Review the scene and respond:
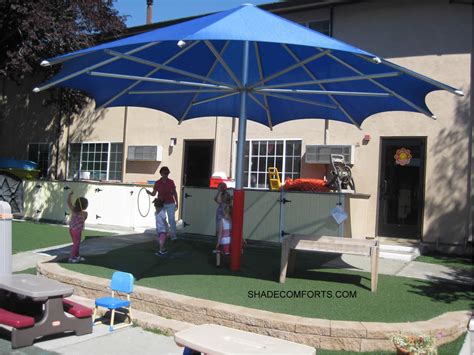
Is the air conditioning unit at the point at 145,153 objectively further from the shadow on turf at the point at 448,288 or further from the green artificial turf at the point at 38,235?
the shadow on turf at the point at 448,288

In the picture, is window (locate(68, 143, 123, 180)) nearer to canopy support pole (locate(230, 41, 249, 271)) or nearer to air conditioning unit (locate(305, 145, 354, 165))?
air conditioning unit (locate(305, 145, 354, 165))

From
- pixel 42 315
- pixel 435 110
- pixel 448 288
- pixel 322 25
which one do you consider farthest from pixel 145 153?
pixel 448 288

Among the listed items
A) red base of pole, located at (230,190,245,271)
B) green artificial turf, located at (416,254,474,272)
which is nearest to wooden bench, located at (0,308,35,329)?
red base of pole, located at (230,190,245,271)

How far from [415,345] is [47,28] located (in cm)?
1313

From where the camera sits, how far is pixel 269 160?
13.3m

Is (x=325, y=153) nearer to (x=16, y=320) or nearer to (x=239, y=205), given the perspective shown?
(x=239, y=205)

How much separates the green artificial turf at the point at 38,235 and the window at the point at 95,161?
3.20m

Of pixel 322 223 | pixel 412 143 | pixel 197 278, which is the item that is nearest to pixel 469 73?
pixel 412 143

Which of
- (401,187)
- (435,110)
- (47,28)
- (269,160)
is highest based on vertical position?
(47,28)

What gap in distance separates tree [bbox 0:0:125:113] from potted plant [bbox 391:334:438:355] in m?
12.7

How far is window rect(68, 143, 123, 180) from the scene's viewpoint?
53.0 ft

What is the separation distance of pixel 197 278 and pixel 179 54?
3401mm

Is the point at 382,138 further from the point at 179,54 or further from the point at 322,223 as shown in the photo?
the point at 179,54
